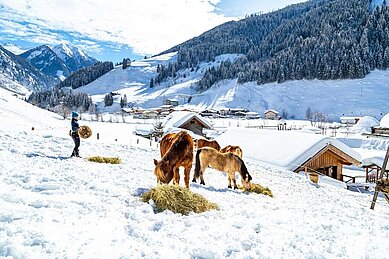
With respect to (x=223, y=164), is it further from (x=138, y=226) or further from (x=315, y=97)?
(x=315, y=97)

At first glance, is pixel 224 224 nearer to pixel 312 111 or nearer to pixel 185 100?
pixel 312 111

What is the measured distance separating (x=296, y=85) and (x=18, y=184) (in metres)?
160

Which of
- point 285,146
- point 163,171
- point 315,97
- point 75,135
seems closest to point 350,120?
point 315,97

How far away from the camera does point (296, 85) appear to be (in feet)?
512

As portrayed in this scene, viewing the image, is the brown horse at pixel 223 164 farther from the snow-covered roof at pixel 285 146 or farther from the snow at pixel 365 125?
the snow at pixel 365 125

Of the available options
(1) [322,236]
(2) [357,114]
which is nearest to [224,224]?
(1) [322,236]

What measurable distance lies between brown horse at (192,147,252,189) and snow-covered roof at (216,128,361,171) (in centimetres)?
1167

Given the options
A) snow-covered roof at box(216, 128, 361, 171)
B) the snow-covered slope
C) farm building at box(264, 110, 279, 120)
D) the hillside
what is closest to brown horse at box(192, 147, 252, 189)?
snow-covered roof at box(216, 128, 361, 171)

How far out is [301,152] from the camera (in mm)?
24172

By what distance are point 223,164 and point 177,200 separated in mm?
5623

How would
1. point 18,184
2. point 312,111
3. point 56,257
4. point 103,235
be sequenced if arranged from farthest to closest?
point 312,111
point 18,184
point 103,235
point 56,257

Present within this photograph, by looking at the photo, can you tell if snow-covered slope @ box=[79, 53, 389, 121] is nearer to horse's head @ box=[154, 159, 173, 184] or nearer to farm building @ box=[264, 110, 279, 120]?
farm building @ box=[264, 110, 279, 120]

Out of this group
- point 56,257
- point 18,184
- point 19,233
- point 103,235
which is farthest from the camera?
point 18,184

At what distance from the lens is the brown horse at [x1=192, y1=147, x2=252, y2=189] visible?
12.3 metres
